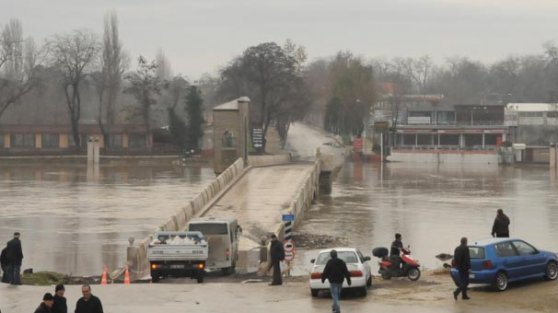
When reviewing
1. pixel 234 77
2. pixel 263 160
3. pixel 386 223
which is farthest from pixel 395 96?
pixel 386 223

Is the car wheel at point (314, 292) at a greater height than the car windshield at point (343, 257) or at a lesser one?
lesser

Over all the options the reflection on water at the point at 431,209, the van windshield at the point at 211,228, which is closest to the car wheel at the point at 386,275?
the van windshield at the point at 211,228

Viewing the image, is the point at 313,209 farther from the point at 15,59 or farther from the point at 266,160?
the point at 15,59

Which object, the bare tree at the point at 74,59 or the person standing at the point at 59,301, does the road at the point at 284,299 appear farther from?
the bare tree at the point at 74,59

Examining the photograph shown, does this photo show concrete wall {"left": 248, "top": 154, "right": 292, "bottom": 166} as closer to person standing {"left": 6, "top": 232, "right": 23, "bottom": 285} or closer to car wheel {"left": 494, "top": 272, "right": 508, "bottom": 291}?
person standing {"left": 6, "top": 232, "right": 23, "bottom": 285}

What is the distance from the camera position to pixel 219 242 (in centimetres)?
3347

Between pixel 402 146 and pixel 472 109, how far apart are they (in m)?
10.9

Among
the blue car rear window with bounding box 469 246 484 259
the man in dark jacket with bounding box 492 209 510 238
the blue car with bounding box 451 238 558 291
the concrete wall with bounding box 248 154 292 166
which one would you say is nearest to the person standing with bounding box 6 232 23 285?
the blue car with bounding box 451 238 558 291

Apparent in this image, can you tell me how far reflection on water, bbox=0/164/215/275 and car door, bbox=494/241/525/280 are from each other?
17143 millimetres

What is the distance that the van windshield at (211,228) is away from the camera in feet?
111

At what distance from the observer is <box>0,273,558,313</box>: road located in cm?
2206

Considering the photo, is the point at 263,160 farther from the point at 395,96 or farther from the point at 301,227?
the point at 395,96

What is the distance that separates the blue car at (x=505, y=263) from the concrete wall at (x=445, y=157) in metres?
117

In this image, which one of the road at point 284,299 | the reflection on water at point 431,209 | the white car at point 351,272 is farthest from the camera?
the reflection on water at point 431,209
